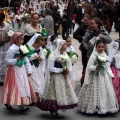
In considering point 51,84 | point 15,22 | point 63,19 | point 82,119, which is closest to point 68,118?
point 82,119

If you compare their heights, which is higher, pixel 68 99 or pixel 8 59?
pixel 8 59

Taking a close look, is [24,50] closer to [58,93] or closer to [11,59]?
[11,59]

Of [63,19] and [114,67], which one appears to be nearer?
[114,67]

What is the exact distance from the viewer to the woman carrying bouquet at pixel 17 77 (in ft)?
25.5

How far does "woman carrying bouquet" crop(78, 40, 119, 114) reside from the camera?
773cm

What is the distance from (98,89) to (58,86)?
2.62 ft

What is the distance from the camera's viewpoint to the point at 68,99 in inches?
293

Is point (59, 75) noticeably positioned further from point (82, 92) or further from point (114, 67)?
point (114, 67)

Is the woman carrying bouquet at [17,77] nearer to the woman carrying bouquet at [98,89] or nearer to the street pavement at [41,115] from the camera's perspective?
the street pavement at [41,115]

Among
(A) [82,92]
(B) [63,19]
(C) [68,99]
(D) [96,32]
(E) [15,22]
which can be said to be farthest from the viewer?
(B) [63,19]

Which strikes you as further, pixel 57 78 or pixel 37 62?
pixel 37 62

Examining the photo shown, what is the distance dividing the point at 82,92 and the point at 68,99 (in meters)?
0.61

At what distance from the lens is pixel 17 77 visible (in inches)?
308

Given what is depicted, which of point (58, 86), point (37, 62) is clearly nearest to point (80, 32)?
point (37, 62)
